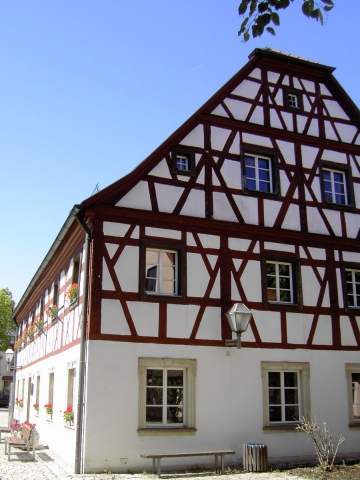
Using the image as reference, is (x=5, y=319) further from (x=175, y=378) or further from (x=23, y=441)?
(x=175, y=378)

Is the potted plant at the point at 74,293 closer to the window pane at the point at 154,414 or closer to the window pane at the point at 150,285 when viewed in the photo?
the window pane at the point at 150,285

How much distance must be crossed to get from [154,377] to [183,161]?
5.12 metres

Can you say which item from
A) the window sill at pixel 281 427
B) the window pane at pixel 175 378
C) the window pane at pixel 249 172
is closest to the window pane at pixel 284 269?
the window pane at pixel 249 172

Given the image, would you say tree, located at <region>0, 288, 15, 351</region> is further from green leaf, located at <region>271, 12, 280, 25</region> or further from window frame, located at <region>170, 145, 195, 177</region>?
green leaf, located at <region>271, 12, 280, 25</region>

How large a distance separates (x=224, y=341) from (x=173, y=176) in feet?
13.0

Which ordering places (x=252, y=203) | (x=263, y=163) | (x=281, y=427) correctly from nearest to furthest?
(x=281, y=427) → (x=252, y=203) → (x=263, y=163)

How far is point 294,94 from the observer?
1628cm

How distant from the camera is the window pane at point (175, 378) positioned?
41.5ft

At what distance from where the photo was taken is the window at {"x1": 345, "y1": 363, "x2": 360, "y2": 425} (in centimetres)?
1390

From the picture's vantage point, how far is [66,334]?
48.0 ft

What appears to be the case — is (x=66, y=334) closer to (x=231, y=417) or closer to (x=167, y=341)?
(x=167, y=341)

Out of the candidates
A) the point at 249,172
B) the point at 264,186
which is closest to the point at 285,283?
the point at 264,186

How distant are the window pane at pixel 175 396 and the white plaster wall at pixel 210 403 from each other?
0.37 m

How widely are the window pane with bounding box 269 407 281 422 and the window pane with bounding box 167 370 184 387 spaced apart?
7.64ft
